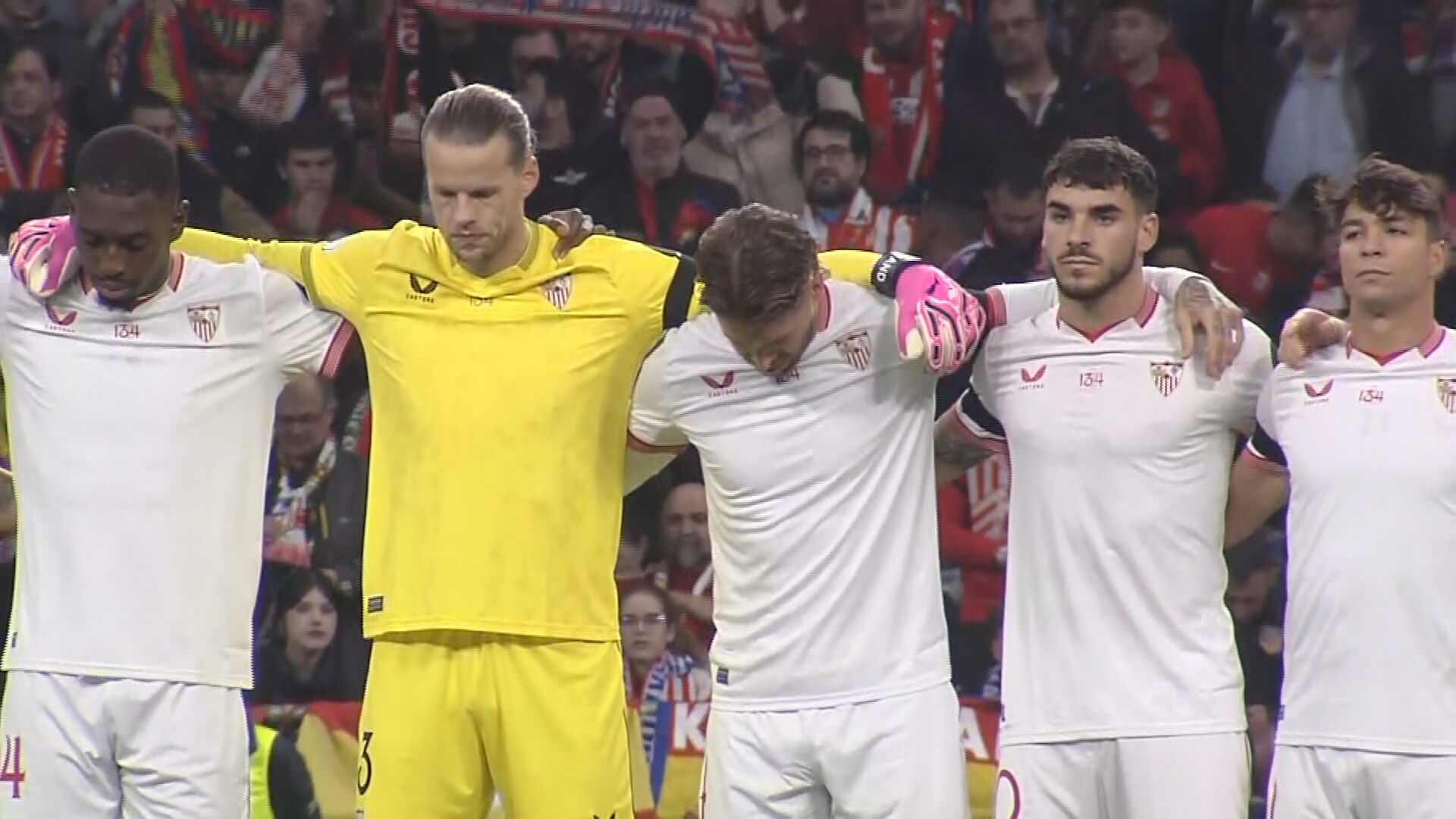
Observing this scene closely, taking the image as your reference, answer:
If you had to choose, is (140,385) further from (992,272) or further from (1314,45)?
(1314,45)

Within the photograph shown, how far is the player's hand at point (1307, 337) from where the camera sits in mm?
5711

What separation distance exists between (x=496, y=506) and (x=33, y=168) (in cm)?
465

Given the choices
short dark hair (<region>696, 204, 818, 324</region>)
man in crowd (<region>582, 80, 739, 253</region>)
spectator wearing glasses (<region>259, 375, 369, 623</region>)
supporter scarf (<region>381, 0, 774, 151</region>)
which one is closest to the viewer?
short dark hair (<region>696, 204, 818, 324</region>)

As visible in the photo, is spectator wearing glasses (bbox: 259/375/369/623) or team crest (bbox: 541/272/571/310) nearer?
team crest (bbox: 541/272/571/310)

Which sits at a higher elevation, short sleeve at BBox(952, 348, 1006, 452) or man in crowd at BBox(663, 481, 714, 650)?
short sleeve at BBox(952, 348, 1006, 452)

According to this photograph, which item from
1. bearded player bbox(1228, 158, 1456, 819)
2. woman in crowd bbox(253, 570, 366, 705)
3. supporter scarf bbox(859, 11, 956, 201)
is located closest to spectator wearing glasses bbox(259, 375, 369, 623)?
woman in crowd bbox(253, 570, 366, 705)

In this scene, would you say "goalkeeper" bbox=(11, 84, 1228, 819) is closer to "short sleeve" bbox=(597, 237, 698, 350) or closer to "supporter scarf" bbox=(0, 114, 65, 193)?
"short sleeve" bbox=(597, 237, 698, 350)

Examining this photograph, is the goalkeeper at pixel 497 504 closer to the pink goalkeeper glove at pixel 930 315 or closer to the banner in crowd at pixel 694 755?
the pink goalkeeper glove at pixel 930 315

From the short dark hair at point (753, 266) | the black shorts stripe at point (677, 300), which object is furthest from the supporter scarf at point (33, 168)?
the short dark hair at point (753, 266)

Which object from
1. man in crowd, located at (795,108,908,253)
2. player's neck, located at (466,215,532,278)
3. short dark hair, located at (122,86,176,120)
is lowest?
player's neck, located at (466,215,532,278)

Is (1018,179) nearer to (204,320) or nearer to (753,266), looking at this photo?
(753,266)

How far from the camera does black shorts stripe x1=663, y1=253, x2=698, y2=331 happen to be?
5762 millimetres

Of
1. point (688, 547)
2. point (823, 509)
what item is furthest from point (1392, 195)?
point (688, 547)

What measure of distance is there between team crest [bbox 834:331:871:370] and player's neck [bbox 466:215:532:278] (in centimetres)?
80
